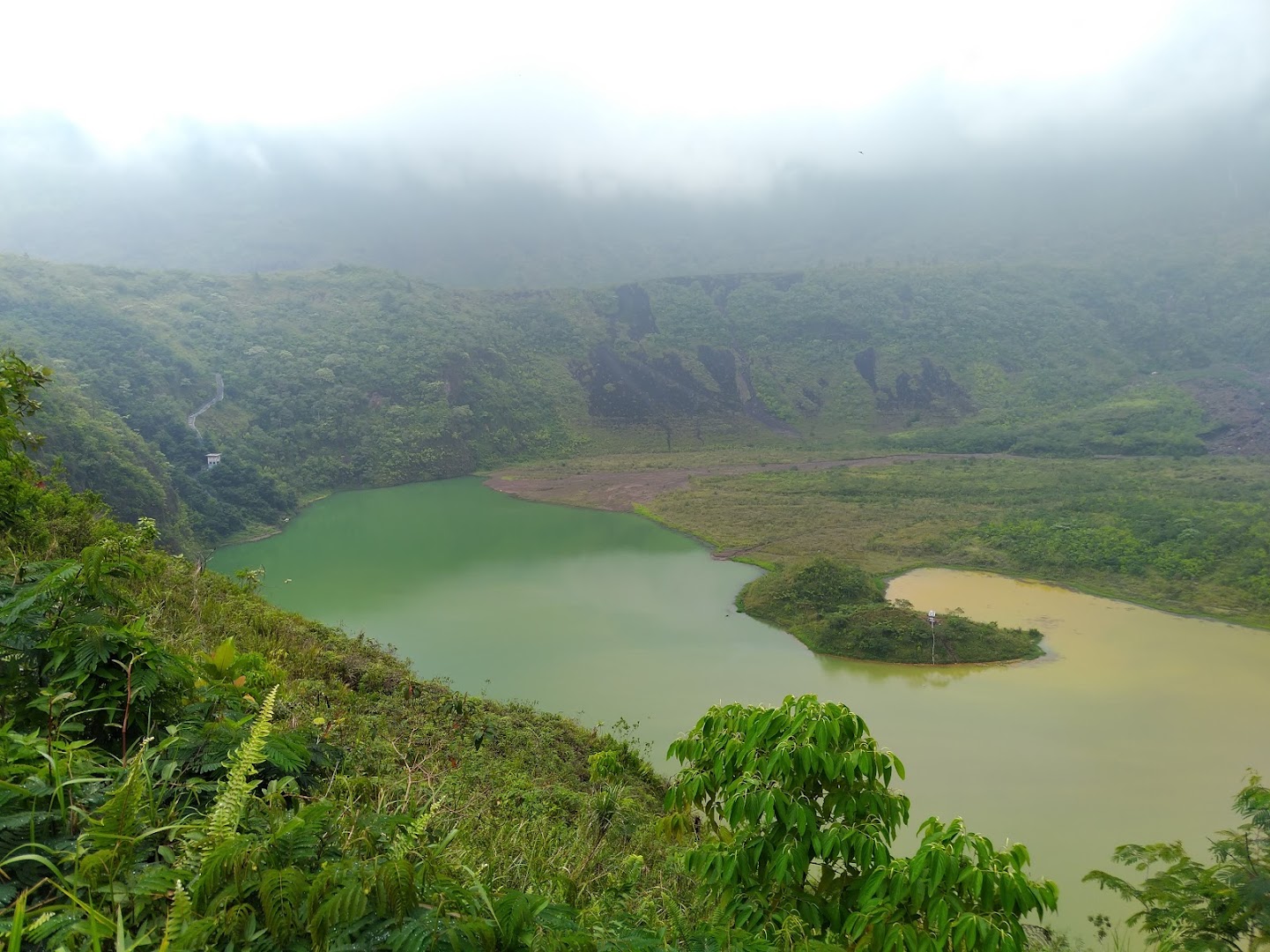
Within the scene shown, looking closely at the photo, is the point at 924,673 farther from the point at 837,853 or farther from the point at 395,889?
the point at 395,889

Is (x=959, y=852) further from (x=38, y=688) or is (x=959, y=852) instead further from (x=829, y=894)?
(x=38, y=688)

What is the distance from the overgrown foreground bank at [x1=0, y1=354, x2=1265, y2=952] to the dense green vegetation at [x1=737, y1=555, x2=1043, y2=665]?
1145cm

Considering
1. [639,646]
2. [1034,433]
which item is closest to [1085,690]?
[639,646]

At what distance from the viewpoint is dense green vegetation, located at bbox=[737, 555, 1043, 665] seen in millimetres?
13719

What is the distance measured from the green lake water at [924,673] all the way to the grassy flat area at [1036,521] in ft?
5.20

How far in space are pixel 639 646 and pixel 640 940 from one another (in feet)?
41.4

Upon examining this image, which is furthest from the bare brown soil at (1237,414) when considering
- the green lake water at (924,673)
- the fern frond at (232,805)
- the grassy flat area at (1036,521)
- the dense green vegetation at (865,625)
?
the fern frond at (232,805)

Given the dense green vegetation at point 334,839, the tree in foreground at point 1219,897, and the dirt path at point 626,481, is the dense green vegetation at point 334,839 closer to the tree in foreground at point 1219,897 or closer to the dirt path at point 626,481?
the tree in foreground at point 1219,897

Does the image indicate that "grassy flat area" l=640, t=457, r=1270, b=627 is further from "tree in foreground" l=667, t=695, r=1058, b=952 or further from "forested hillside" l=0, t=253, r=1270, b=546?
"tree in foreground" l=667, t=695, r=1058, b=952

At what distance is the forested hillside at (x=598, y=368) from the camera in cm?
3262

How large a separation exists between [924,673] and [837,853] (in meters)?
12.3

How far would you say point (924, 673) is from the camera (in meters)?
13.1

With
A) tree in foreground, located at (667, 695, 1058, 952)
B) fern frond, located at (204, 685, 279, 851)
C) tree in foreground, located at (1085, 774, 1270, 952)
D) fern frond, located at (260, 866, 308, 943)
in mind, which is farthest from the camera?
tree in foreground, located at (1085, 774, 1270, 952)

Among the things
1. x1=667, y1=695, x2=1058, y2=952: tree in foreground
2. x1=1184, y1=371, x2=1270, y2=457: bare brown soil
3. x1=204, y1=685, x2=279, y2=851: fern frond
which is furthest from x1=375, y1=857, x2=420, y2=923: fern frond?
x1=1184, y1=371, x2=1270, y2=457: bare brown soil
